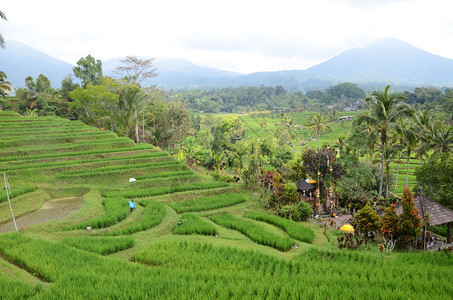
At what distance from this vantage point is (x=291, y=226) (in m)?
11.8

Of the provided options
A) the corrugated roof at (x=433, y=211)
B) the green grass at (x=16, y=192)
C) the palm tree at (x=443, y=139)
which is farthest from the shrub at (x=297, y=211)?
the green grass at (x=16, y=192)

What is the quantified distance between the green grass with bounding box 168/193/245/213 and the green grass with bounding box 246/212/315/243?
1.72 metres

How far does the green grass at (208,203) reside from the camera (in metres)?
13.6

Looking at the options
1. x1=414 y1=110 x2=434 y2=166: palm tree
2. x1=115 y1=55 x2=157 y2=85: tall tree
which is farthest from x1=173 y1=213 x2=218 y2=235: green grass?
x1=115 y1=55 x2=157 y2=85: tall tree

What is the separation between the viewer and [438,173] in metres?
14.8

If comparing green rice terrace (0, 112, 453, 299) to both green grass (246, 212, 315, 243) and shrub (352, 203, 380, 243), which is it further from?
shrub (352, 203, 380, 243)

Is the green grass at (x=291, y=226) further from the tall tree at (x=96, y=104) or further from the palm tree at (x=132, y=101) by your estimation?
the tall tree at (x=96, y=104)

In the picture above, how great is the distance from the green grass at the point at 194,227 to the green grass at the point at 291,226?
2.48m

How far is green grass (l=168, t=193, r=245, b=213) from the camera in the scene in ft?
44.7

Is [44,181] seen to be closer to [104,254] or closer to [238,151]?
[104,254]

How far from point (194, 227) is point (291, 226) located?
12.8ft

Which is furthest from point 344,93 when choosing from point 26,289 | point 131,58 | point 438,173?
point 26,289

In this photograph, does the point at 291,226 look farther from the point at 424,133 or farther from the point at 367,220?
the point at 424,133

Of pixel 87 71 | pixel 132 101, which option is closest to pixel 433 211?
pixel 132 101
